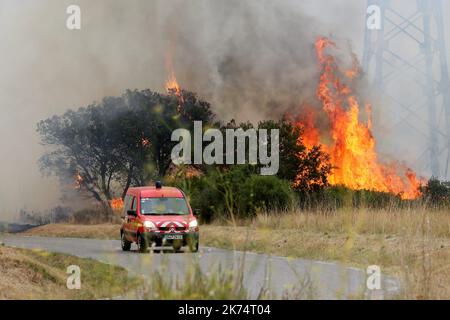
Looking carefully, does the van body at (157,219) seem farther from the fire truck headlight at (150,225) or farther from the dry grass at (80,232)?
the dry grass at (80,232)

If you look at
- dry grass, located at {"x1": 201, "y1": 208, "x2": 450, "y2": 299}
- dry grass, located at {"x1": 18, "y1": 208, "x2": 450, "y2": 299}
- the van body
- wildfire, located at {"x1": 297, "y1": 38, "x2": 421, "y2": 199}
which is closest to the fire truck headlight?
the van body

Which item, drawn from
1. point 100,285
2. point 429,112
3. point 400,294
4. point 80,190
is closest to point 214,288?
point 400,294

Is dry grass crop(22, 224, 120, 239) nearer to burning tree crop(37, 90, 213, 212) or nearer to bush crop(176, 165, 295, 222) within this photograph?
bush crop(176, 165, 295, 222)

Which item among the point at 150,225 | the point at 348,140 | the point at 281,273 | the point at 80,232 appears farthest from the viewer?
the point at 348,140

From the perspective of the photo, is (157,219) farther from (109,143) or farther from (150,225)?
(109,143)

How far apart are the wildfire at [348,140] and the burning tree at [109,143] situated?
35.4 ft

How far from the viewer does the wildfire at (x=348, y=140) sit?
6094 centimetres

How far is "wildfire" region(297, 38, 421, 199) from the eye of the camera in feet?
200

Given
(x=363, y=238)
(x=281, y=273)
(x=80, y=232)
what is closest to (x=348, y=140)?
(x=80, y=232)

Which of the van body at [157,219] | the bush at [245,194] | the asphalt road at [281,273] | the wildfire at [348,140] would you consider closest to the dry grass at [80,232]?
the bush at [245,194]

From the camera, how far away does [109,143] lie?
224 ft

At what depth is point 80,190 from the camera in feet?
227

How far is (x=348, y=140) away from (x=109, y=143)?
1792cm

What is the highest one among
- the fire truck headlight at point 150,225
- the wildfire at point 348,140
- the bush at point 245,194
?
the wildfire at point 348,140
